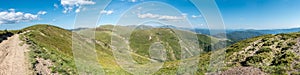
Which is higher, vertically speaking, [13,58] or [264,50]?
[264,50]

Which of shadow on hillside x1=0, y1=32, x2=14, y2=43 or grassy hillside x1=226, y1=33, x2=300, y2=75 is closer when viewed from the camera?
grassy hillside x1=226, y1=33, x2=300, y2=75

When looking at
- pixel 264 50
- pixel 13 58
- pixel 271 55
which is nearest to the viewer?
pixel 271 55

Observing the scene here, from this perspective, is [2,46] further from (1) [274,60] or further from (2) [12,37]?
(1) [274,60]

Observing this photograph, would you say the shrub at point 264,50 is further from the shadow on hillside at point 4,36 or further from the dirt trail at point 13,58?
the shadow on hillside at point 4,36

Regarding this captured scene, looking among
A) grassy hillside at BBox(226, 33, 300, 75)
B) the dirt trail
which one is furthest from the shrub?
the dirt trail

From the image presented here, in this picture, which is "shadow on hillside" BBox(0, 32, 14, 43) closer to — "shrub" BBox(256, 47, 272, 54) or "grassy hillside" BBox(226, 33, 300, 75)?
"grassy hillside" BBox(226, 33, 300, 75)

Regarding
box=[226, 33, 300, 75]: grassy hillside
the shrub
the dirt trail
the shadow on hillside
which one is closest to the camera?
box=[226, 33, 300, 75]: grassy hillside

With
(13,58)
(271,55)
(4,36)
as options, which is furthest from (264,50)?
(4,36)

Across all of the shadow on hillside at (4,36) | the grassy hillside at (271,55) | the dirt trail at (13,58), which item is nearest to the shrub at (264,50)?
the grassy hillside at (271,55)

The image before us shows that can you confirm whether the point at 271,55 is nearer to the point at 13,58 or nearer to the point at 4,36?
the point at 13,58
